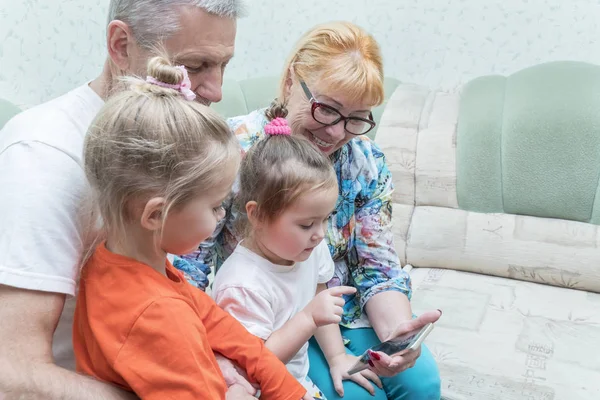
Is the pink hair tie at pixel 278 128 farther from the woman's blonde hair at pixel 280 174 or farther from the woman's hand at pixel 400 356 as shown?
the woman's hand at pixel 400 356

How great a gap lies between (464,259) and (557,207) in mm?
379

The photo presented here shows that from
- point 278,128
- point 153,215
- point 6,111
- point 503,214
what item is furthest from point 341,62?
point 503,214

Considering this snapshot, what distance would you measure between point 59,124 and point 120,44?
20cm

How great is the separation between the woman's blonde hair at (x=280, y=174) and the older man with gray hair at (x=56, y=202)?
25 centimetres

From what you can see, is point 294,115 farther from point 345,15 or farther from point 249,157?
point 345,15

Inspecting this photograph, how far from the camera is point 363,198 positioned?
1635mm

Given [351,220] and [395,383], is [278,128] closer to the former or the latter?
[351,220]

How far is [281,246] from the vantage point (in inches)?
50.8

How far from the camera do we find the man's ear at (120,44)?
1.15 metres

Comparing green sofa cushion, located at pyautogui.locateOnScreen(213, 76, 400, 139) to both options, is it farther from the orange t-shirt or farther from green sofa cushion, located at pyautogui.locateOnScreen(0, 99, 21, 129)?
the orange t-shirt

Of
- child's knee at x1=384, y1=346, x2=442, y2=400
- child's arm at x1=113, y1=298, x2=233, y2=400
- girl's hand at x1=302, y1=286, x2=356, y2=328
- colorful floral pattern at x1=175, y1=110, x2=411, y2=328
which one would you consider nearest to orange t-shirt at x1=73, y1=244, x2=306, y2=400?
child's arm at x1=113, y1=298, x2=233, y2=400

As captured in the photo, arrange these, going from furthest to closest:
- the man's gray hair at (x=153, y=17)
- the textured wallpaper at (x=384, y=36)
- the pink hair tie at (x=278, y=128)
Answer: the textured wallpaper at (x=384, y=36) < the pink hair tie at (x=278, y=128) < the man's gray hair at (x=153, y=17)

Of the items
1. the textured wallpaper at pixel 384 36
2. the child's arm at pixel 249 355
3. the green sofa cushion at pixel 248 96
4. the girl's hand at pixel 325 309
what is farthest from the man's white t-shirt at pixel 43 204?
the green sofa cushion at pixel 248 96

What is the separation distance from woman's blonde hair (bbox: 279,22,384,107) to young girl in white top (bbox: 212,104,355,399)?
0.62 ft
